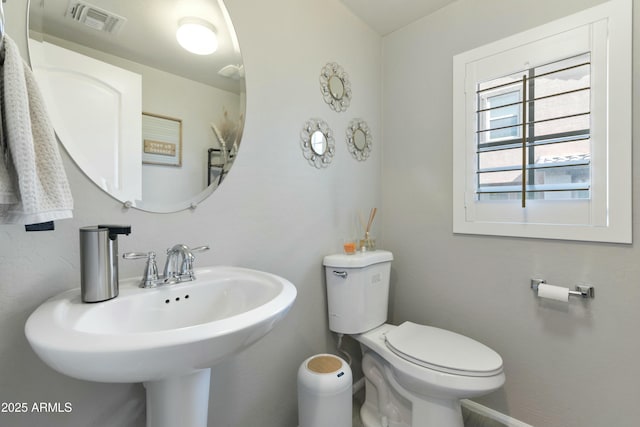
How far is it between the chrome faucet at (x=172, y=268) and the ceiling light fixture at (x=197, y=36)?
752mm

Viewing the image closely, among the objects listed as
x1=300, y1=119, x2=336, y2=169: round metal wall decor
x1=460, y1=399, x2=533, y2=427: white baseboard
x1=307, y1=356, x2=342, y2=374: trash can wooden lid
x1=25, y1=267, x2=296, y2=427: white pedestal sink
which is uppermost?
x1=300, y1=119, x2=336, y2=169: round metal wall decor

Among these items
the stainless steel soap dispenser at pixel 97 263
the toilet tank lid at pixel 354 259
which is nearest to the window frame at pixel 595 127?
the toilet tank lid at pixel 354 259

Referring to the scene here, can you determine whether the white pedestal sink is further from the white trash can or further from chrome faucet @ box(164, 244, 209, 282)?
the white trash can

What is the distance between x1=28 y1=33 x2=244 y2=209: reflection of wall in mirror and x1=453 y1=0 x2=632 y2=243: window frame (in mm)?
1306

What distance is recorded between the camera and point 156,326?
2.65 feet

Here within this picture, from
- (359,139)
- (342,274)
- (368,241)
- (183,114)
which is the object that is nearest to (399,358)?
(342,274)

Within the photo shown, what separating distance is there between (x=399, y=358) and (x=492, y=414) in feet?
2.37

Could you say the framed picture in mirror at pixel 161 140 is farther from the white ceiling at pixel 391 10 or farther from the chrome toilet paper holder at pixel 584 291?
the chrome toilet paper holder at pixel 584 291

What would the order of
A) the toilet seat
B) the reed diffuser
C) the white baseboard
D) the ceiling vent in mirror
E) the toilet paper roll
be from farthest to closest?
the reed diffuser, the white baseboard, the toilet paper roll, the toilet seat, the ceiling vent in mirror

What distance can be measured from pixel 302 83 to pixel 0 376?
1457mm

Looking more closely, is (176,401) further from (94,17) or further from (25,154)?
(94,17)

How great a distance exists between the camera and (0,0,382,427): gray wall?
746 mm

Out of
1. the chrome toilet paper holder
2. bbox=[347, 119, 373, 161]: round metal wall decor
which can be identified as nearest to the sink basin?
bbox=[347, 119, 373, 161]: round metal wall decor

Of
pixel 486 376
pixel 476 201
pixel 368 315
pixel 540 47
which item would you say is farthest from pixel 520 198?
pixel 368 315
